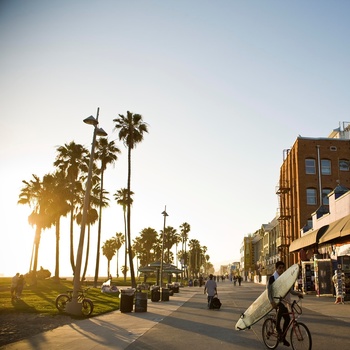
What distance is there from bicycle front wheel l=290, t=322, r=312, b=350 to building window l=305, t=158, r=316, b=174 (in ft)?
153

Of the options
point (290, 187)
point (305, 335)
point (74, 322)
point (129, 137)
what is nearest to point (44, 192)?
point (129, 137)

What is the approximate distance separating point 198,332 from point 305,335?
5111 millimetres

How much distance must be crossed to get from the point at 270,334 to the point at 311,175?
45.9 meters

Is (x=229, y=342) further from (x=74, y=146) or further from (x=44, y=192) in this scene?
(x=44, y=192)

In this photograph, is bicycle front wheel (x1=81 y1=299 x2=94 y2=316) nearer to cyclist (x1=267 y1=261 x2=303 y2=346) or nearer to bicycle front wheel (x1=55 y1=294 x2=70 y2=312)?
bicycle front wheel (x1=55 y1=294 x2=70 y2=312)

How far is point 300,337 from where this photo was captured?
8.55 m

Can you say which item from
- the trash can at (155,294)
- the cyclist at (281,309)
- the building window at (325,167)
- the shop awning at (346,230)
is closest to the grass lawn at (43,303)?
the trash can at (155,294)

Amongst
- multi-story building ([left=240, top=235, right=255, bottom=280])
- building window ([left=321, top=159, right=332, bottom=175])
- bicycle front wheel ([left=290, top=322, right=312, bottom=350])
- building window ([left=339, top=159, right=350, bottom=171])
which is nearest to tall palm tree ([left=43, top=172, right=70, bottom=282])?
building window ([left=321, top=159, right=332, bottom=175])

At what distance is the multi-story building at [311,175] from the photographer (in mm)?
51906

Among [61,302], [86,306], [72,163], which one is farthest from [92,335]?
[72,163]

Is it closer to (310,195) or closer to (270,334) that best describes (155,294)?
(270,334)

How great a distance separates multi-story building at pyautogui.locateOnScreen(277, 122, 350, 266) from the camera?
170ft

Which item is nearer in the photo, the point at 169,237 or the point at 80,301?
the point at 80,301

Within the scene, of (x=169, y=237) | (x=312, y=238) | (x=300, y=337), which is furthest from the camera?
(x=169, y=237)
